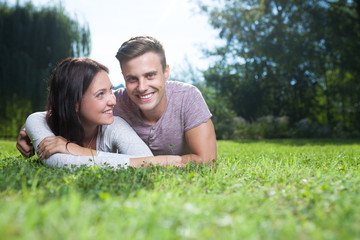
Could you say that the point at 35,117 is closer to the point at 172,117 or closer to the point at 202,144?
the point at 172,117

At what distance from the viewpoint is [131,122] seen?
4105mm

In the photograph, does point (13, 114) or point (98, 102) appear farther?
point (13, 114)

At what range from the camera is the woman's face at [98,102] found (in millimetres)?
3648

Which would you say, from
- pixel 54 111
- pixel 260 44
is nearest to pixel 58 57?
pixel 260 44

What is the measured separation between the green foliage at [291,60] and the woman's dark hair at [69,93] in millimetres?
12690

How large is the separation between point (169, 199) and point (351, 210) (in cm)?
109

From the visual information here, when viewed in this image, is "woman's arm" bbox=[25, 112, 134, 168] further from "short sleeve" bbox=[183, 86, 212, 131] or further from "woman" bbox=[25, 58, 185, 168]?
"short sleeve" bbox=[183, 86, 212, 131]

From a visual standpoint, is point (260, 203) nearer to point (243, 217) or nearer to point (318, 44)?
point (243, 217)

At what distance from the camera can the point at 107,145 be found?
3924 mm

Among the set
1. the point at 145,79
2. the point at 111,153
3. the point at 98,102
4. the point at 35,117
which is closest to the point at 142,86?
the point at 145,79

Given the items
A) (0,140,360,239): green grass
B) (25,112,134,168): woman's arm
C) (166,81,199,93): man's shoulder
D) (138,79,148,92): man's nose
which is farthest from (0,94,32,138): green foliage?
(0,140,360,239): green grass

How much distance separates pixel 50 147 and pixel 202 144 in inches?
69.5

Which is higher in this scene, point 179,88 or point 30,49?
point 30,49

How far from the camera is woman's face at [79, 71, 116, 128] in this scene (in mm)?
3648
